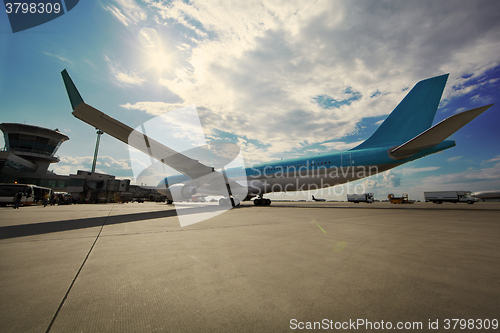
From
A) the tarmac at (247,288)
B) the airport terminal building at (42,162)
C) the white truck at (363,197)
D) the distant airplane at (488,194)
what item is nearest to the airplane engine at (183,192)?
the tarmac at (247,288)

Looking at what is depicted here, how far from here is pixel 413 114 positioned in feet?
46.0

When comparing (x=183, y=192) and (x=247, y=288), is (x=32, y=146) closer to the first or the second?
(x=183, y=192)

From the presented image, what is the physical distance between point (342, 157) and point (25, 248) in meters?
17.4

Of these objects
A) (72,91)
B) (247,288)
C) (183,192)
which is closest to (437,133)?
(247,288)

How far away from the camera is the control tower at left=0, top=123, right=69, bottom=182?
45.4 m

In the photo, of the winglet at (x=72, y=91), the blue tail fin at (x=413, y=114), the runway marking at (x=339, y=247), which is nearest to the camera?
the runway marking at (x=339, y=247)

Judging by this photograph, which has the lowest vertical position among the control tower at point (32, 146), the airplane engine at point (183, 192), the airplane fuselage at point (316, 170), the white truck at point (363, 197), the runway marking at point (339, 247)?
the white truck at point (363, 197)

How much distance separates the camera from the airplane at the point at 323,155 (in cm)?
1068

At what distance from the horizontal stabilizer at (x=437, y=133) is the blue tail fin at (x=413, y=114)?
62.5 inches

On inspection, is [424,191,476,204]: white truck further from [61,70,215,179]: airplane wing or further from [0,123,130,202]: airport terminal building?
[0,123,130,202]: airport terminal building

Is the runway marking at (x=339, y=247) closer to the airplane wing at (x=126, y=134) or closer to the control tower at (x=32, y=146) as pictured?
the airplane wing at (x=126, y=134)

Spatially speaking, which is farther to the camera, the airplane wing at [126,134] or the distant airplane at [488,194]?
the distant airplane at [488,194]

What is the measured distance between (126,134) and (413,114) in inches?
779

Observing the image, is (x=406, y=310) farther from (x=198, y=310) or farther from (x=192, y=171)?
(x=192, y=171)
